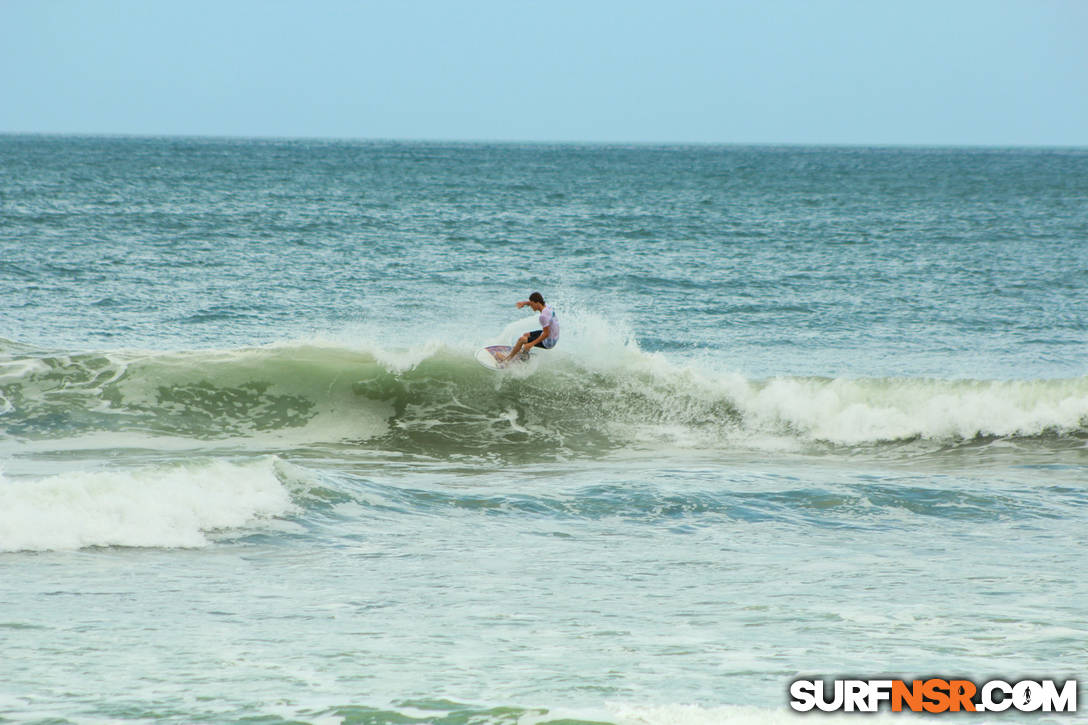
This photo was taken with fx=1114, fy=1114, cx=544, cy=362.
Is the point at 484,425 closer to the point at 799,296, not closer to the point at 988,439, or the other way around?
the point at 988,439

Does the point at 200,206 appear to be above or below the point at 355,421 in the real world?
above

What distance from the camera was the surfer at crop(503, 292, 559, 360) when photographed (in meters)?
16.5

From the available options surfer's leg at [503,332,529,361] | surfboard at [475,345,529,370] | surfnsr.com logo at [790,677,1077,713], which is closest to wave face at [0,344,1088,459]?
surfboard at [475,345,529,370]

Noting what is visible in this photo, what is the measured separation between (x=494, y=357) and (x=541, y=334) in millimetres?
1173

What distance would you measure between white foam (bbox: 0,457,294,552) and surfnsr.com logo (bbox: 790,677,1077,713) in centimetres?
594

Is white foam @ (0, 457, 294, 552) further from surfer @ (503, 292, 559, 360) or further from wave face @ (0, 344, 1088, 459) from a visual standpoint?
surfer @ (503, 292, 559, 360)

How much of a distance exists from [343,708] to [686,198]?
63.5 m

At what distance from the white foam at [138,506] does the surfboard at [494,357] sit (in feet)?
21.7

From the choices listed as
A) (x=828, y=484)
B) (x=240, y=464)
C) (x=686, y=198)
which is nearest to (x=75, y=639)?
(x=240, y=464)

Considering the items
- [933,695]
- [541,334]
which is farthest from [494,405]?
[933,695]

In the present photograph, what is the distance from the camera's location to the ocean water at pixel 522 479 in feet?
23.2

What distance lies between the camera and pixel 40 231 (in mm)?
41125

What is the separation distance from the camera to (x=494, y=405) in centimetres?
1845

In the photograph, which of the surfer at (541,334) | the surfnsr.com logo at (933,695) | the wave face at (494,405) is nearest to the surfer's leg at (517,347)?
the surfer at (541,334)
